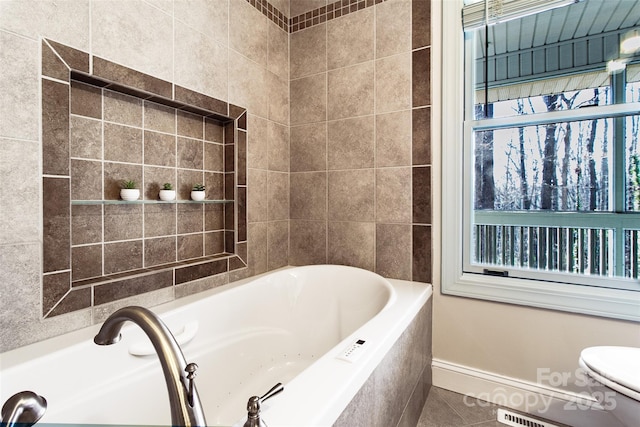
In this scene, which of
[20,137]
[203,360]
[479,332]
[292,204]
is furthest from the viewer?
[292,204]

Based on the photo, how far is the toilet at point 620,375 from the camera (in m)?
1.03

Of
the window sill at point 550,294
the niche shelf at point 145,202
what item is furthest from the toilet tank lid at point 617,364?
the niche shelf at point 145,202

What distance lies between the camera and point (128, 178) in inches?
58.2

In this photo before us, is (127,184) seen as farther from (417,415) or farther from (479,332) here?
(479,332)

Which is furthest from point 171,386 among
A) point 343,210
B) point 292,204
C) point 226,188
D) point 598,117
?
point 598,117

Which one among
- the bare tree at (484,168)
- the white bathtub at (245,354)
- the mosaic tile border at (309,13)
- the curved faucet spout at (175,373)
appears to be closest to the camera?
the curved faucet spout at (175,373)

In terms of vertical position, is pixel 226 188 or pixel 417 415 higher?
pixel 226 188

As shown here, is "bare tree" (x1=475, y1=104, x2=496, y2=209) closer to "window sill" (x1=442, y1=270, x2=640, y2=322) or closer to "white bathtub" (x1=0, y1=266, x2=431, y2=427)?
"window sill" (x1=442, y1=270, x2=640, y2=322)

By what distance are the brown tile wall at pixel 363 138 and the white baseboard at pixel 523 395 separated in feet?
1.88

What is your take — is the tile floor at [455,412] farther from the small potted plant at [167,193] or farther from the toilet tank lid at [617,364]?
the small potted plant at [167,193]

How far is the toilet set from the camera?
1.03 m

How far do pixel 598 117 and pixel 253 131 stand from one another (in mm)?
1845

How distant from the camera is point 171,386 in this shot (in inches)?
19.4

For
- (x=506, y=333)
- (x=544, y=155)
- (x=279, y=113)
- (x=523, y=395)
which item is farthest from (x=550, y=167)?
(x=279, y=113)
